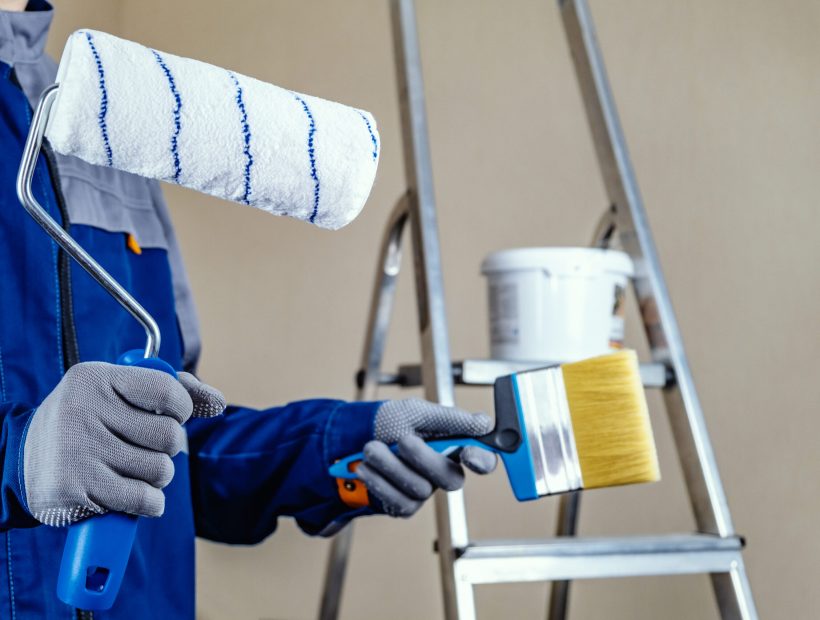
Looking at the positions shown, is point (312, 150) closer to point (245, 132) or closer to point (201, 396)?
point (245, 132)

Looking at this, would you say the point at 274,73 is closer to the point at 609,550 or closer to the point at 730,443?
the point at 730,443

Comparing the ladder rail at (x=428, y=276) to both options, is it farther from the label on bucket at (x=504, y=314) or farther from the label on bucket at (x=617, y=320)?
the label on bucket at (x=617, y=320)

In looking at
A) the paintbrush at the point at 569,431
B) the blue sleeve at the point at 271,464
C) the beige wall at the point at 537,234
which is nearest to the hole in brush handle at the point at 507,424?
the paintbrush at the point at 569,431

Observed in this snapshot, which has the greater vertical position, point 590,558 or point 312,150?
point 312,150

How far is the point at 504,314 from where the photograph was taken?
1.20 metres

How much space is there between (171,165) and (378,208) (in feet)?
4.49

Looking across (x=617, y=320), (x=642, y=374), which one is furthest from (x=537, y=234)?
(x=642, y=374)

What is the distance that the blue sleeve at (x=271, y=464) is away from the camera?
957mm

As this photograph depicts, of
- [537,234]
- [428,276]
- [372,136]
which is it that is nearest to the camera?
[372,136]

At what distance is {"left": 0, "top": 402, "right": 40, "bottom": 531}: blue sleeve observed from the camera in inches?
23.3

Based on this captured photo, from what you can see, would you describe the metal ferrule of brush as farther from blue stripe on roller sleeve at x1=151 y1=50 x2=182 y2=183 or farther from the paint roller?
blue stripe on roller sleeve at x1=151 y1=50 x2=182 y2=183

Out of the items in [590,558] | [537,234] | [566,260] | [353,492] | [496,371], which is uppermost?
[537,234]

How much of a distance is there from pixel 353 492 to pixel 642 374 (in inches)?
16.3

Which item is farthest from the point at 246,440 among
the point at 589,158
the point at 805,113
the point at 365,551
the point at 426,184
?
the point at 805,113
